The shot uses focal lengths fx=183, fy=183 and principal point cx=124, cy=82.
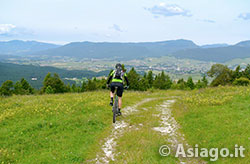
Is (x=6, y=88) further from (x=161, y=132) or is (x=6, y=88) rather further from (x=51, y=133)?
(x=161, y=132)

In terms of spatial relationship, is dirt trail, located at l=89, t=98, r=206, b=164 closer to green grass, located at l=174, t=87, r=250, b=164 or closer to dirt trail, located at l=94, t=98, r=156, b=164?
dirt trail, located at l=94, t=98, r=156, b=164

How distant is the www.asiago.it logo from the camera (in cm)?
712

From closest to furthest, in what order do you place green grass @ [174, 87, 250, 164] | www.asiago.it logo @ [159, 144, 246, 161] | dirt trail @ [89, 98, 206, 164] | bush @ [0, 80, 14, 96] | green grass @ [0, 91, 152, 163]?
www.asiago.it logo @ [159, 144, 246, 161] < dirt trail @ [89, 98, 206, 164] < green grass @ [0, 91, 152, 163] < green grass @ [174, 87, 250, 164] < bush @ [0, 80, 14, 96]

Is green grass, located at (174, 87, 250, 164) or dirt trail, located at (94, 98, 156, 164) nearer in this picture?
dirt trail, located at (94, 98, 156, 164)

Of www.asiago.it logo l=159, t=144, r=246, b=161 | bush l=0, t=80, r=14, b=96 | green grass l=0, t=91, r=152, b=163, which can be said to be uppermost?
www.asiago.it logo l=159, t=144, r=246, b=161

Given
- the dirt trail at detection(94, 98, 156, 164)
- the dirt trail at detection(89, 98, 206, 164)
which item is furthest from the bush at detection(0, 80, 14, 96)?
the dirt trail at detection(89, 98, 206, 164)

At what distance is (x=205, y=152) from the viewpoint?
765cm

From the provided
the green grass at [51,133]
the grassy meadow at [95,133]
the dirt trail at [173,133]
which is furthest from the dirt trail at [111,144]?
the dirt trail at [173,133]

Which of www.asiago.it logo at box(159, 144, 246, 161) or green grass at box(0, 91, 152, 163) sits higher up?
www.asiago.it logo at box(159, 144, 246, 161)

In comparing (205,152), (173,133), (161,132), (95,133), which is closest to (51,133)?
(95,133)

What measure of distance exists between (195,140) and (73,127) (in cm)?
699

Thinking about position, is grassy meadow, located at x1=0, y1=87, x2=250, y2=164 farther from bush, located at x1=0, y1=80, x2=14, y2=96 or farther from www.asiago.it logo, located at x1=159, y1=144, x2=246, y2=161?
bush, located at x1=0, y1=80, x2=14, y2=96

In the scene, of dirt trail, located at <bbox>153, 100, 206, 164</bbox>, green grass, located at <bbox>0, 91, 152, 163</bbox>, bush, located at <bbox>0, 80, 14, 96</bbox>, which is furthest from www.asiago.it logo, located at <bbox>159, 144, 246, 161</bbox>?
bush, located at <bbox>0, 80, 14, 96</bbox>

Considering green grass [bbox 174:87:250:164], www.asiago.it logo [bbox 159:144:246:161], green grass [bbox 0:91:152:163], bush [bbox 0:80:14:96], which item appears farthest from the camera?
bush [bbox 0:80:14:96]
